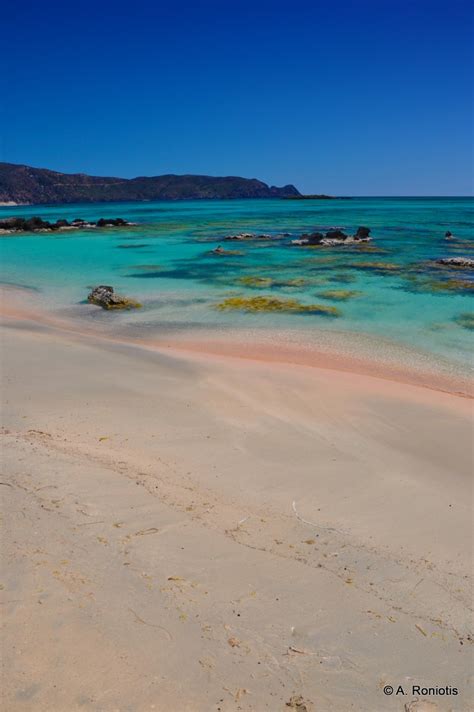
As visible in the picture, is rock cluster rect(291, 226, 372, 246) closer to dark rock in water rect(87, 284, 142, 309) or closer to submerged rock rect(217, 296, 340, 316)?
submerged rock rect(217, 296, 340, 316)

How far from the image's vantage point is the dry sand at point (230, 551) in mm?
3145

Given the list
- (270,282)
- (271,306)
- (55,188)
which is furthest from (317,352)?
(55,188)

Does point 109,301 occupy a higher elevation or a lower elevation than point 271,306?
higher

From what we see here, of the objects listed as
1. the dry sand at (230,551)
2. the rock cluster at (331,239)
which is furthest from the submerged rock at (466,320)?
the rock cluster at (331,239)

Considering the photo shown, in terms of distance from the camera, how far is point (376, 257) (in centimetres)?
2664

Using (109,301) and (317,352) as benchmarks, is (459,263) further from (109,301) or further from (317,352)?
(109,301)

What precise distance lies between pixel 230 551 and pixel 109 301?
41.5 ft

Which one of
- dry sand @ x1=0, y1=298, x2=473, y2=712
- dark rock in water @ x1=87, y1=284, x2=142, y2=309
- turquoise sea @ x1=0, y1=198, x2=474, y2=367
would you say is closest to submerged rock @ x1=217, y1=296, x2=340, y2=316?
turquoise sea @ x1=0, y1=198, x2=474, y2=367

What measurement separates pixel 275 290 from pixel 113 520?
1469 centimetres

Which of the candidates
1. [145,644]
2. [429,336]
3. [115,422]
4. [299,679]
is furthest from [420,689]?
[429,336]

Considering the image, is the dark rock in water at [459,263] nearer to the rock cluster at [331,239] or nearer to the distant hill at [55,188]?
the rock cluster at [331,239]

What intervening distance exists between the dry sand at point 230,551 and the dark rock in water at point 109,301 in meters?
8.01

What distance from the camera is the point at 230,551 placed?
434 cm

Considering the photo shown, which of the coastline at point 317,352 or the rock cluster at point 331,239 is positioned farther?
the rock cluster at point 331,239
